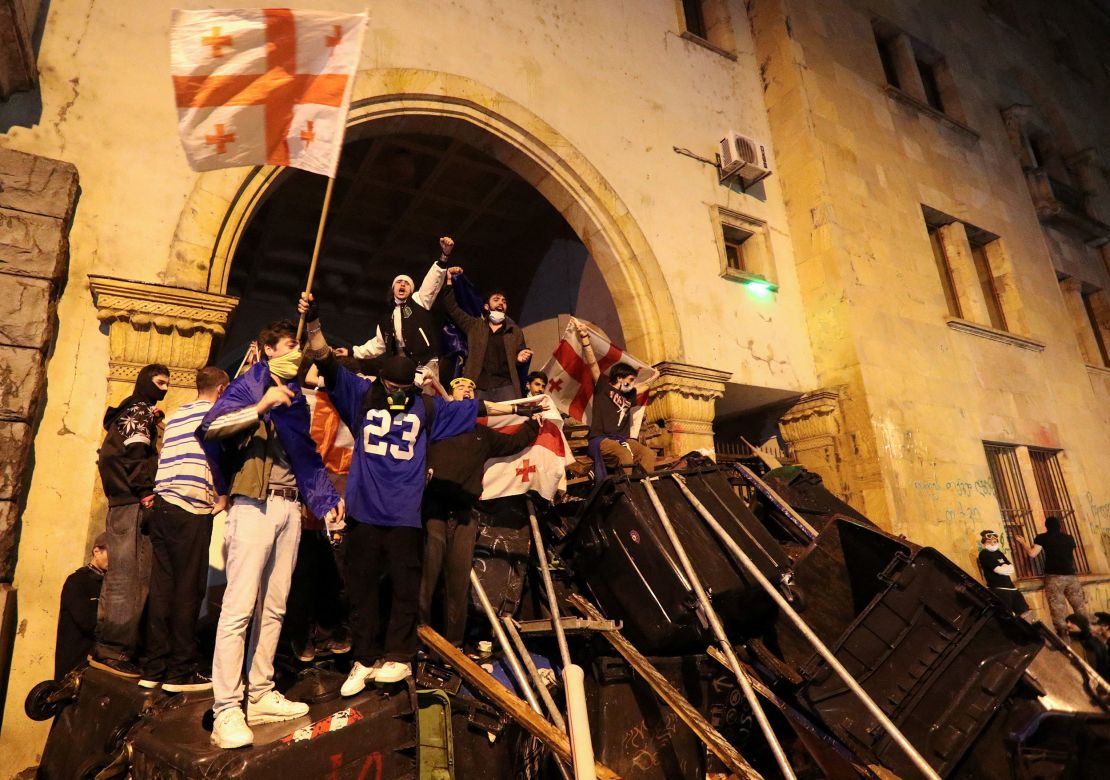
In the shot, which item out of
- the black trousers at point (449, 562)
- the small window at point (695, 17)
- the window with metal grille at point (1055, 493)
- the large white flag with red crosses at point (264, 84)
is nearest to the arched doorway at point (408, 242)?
the small window at point (695, 17)

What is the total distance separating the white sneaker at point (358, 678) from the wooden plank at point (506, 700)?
0.37 metres

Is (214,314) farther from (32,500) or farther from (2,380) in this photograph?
(32,500)

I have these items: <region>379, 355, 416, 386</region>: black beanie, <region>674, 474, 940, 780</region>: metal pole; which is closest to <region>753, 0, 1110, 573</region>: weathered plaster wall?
<region>674, 474, 940, 780</region>: metal pole

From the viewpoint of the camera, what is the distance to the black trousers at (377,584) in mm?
3340

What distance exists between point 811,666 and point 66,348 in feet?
19.5

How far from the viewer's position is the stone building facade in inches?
189

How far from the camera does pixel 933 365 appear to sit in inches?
376

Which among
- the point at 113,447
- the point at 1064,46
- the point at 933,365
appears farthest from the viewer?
the point at 1064,46

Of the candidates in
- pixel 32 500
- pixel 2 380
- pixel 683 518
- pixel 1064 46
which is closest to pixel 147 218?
pixel 2 380

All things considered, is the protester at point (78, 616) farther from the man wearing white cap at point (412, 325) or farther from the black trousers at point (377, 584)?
the man wearing white cap at point (412, 325)

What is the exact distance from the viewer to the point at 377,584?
3508mm

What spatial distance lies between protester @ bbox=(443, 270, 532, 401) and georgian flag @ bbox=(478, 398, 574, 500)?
1.39 metres

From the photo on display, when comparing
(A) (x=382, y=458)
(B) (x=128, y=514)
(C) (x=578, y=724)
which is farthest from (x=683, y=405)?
(C) (x=578, y=724)

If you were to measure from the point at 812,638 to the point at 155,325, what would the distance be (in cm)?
538
